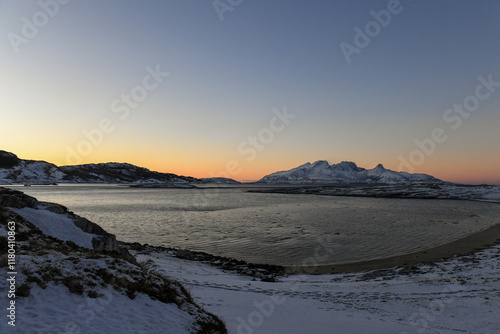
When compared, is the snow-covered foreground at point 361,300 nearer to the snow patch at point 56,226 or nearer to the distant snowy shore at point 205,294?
the distant snowy shore at point 205,294

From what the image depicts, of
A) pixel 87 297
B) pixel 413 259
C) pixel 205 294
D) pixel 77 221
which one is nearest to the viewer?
pixel 87 297

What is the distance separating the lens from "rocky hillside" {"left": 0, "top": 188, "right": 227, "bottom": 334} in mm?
7117

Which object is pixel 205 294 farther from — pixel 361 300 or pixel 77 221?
pixel 77 221

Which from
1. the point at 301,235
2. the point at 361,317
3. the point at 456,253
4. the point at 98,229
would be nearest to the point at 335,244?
the point at 301,235

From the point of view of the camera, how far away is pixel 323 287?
55.2 ft

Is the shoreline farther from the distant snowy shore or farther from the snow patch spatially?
the snow patch

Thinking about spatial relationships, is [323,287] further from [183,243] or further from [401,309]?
[183,243]

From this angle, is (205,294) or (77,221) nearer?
(205,294)

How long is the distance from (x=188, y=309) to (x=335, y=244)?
24641 millimetres

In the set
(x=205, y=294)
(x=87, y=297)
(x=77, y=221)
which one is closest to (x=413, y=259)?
(x=205, y=294)

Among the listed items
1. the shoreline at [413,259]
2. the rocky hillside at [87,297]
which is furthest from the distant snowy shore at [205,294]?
the shoreline at [413,259]

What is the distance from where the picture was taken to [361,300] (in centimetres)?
1390

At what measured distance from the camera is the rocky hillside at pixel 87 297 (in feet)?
23.4

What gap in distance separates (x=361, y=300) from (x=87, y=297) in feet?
40.7
